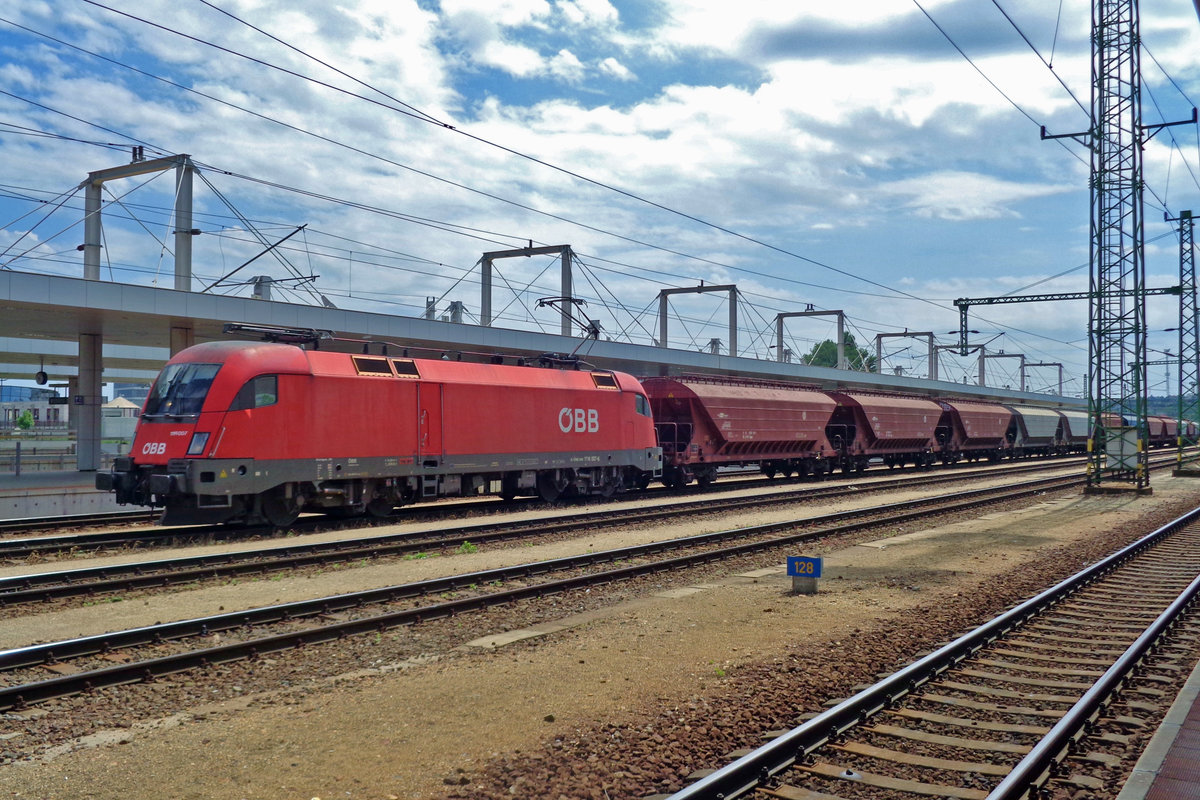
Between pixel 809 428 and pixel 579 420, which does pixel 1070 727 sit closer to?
pixel 579 420

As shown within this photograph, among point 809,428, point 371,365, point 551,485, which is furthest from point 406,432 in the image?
point 809,428

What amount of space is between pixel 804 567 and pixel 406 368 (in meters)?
11.4

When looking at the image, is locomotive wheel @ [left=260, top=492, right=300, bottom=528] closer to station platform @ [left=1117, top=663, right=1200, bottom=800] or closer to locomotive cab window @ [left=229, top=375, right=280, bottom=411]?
locomotive cab window @ [left=229, top=375, right=280, bottom=411]

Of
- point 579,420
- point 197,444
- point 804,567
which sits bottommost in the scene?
point 804,567

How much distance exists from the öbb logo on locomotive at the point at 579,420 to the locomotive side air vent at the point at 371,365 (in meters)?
5.67

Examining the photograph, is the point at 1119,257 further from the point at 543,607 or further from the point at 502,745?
the point at 502,745

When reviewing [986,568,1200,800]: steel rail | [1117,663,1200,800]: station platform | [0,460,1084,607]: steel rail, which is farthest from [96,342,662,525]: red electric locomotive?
[1117,663,1200,800]: station platform

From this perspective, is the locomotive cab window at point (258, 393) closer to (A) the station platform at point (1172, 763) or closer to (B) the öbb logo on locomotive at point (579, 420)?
(B) the öbb logo on locomotive at point (579, 420)

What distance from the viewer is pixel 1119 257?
2734 centimetres

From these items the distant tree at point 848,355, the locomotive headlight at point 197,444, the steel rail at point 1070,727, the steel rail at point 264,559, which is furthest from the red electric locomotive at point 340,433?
the distant tree at point 848,355

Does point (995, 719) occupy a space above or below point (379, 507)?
below

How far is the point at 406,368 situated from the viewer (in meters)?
20.1

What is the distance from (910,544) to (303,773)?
1363 centimetres

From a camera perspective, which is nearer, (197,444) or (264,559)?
(264,559)
